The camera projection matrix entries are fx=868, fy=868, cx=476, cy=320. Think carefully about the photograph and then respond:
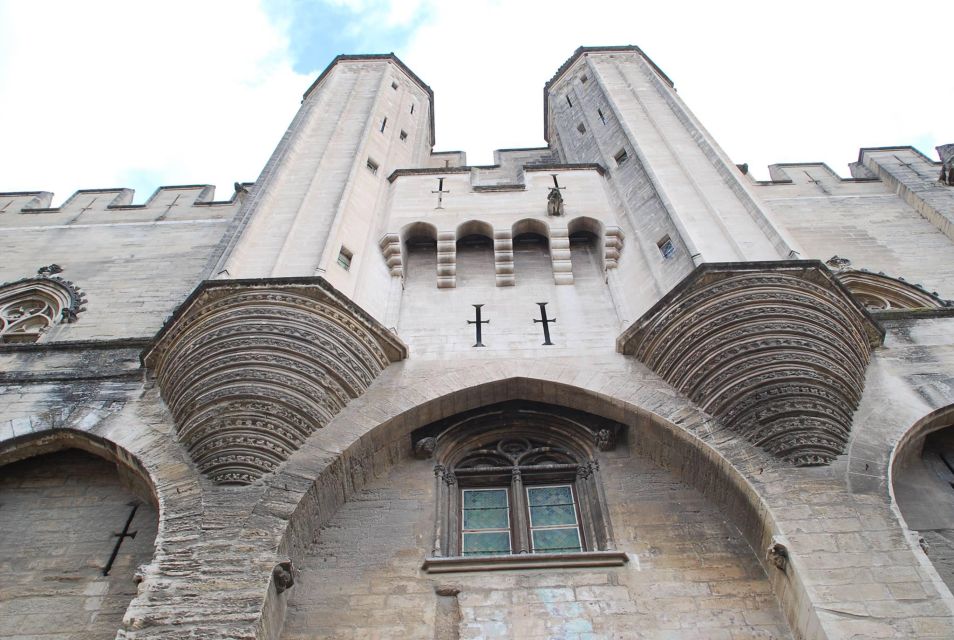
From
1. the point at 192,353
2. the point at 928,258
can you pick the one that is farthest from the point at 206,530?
the point at 928,258

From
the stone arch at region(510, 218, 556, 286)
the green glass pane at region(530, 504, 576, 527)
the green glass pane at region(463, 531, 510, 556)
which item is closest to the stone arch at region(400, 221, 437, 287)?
the stone arch at region(510, 218, 556, 286)

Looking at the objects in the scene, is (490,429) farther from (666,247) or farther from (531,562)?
(666,247)

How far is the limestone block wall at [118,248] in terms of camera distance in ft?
38.1

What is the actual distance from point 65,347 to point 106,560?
3.24 metres

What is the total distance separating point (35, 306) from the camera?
12398 mm

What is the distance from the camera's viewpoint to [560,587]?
675cm

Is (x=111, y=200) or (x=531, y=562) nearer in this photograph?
(x=531, y=562)

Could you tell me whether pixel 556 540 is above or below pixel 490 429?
below

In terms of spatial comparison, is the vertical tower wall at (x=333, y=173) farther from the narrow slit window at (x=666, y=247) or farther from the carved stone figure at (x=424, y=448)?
the narrow slit window at (x=666, y=247)

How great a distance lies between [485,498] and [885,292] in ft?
22.8

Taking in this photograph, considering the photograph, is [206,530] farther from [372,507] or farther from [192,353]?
[192,353]

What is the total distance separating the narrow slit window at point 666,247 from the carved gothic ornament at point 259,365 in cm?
338

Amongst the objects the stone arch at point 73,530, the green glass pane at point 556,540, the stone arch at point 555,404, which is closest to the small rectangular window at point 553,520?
the green glass pane at point 556,540

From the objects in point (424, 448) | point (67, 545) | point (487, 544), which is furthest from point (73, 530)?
point (487, 544)
